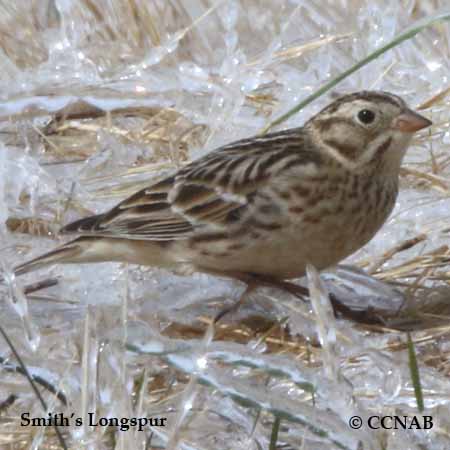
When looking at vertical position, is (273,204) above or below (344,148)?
below

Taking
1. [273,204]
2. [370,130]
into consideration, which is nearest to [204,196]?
[273,204]

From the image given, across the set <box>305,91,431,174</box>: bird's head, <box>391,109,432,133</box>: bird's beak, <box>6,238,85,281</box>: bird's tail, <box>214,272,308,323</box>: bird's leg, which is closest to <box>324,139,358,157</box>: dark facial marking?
<box>305,91,431,174</box>: bird's head

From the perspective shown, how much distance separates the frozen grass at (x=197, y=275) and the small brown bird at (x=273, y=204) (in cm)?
16

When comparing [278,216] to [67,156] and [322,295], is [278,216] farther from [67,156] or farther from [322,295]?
[67,156]

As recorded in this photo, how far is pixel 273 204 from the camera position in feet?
12.9

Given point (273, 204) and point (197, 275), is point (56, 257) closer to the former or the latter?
point (197, 275)

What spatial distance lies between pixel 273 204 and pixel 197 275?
538 millimetres

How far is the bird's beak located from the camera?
386cm

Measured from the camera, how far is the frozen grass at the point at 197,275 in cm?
318

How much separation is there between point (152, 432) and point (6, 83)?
226 centimetres

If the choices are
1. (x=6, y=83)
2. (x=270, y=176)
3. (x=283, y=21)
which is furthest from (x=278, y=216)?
(x=283, y=21)

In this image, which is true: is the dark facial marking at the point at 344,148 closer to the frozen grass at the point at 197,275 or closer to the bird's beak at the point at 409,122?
the bird's beak at the point at 409,122

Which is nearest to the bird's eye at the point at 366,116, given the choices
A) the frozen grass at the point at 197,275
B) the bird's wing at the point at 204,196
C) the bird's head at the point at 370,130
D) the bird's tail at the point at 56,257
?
the bird's head at the point at 370,130

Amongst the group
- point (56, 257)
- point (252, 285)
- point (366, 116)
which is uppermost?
point (366, 116)
